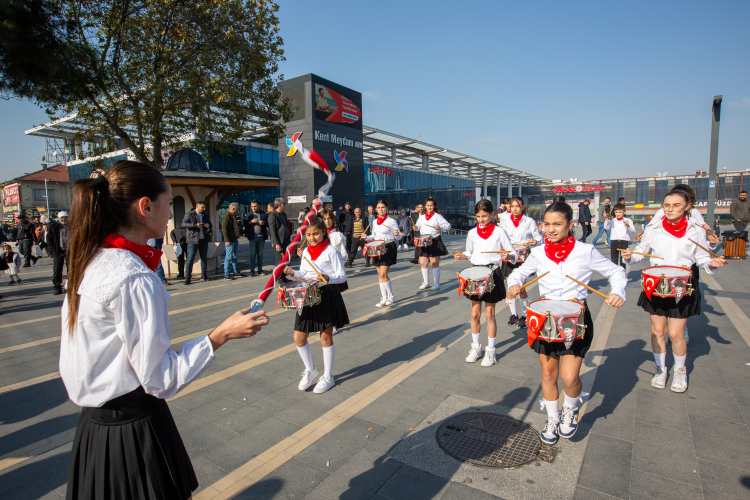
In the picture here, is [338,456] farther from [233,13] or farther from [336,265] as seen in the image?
[233,13]

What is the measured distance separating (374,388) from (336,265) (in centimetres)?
138

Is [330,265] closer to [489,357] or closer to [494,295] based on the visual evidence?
[494,295]

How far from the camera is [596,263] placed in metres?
3.24

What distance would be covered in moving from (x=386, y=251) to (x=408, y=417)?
15.9ft

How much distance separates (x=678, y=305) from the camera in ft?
13.1

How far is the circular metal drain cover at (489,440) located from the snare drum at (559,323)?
35.5 inches

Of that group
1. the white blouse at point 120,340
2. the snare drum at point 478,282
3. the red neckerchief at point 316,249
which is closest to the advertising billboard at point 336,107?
the red neckerchief at point 316,249

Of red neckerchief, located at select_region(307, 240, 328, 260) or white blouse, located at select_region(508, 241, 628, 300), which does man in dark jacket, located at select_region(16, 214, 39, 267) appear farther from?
white blouse, located at select_region(508, 241, 628, 300)

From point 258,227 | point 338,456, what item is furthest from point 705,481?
point 258,227

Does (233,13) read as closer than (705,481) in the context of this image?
No

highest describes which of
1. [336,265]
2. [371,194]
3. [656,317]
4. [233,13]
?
[233,13]

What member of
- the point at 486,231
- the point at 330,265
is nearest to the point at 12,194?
the point at 330,265

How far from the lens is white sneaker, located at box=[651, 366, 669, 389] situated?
4125 millimetres

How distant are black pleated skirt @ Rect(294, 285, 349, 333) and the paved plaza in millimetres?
712
